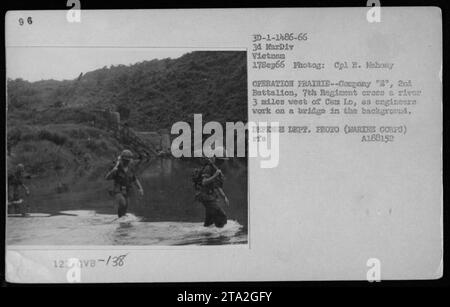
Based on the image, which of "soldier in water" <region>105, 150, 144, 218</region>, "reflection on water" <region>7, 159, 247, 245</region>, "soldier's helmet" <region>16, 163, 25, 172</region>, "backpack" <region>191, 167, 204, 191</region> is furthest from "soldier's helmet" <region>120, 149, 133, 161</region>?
"soldier's helmet" <region>16, 163, 25, 172</region>

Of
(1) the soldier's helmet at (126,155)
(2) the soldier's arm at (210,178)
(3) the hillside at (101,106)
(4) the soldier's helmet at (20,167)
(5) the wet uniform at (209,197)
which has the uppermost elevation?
(3) the hillside at (101,106)

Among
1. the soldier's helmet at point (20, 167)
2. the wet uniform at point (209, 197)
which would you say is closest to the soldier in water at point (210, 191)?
the wet uniform at point (209, 197)

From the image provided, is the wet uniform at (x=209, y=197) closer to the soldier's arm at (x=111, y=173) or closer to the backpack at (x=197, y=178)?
the backpack at (x=197, y=178)

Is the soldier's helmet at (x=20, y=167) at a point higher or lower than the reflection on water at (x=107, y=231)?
higher

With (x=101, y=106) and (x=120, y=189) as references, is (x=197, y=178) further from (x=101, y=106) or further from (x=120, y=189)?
(x=101, y=106)

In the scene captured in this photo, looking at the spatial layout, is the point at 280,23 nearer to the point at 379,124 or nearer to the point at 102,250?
the point at 379,124
